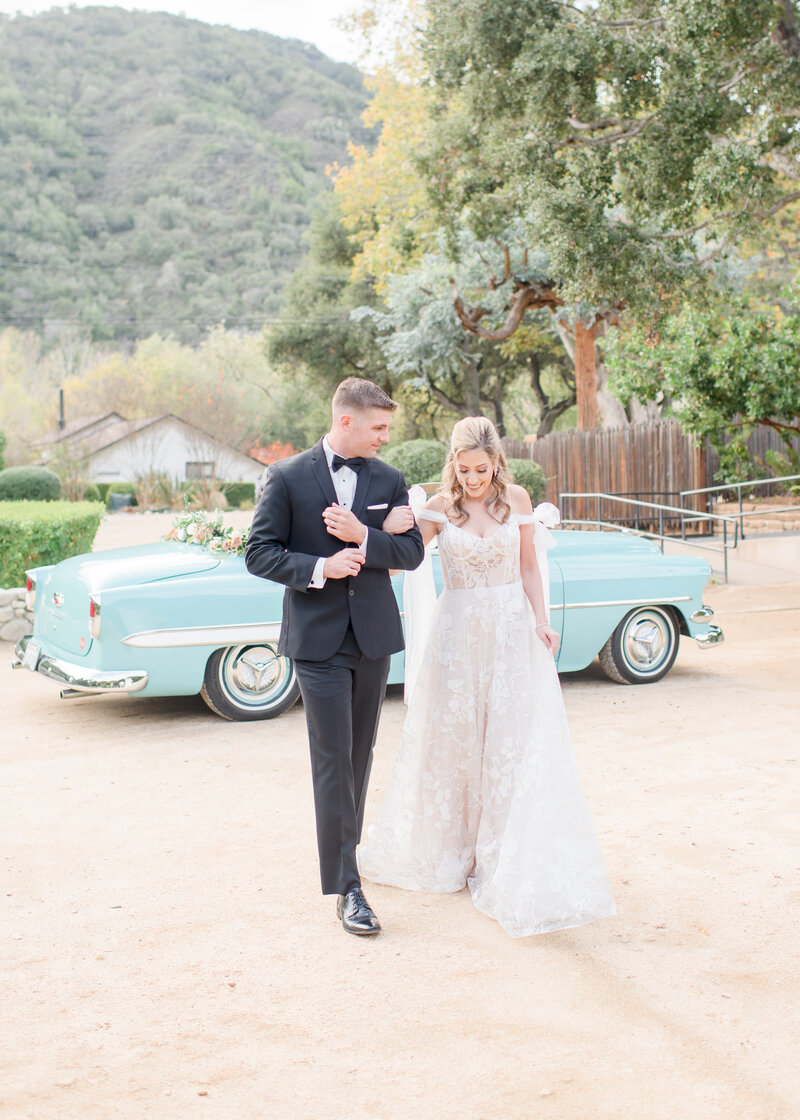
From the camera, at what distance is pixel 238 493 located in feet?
179

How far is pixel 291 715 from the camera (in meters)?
7.30

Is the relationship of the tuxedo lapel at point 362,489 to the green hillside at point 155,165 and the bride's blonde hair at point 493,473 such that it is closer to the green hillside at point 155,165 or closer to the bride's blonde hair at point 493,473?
the bride's blonde hair at point 493,473

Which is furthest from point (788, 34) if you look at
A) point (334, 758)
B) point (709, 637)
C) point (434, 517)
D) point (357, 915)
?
point (357, 915)

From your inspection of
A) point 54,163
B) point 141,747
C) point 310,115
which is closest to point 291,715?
point 141,747

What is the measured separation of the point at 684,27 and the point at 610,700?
712 cm

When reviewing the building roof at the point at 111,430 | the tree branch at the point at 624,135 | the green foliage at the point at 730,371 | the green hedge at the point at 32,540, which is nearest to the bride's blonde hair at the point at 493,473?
the green hedge at the point at 32,540

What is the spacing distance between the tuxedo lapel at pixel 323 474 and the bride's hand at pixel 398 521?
0.71 ft

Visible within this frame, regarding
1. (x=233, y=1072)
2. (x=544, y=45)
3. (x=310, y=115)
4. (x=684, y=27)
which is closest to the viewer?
(x=233, y=1072)

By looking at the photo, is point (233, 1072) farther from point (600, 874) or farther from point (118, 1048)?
point (600, 874)

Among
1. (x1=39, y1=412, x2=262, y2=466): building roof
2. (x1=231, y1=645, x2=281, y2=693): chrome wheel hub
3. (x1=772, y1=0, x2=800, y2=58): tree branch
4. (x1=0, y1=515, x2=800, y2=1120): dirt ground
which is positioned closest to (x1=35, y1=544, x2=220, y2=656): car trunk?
(x1=231, y1=645, x2=281, y2=693): chrome wheel hub

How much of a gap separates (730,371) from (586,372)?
8312mm

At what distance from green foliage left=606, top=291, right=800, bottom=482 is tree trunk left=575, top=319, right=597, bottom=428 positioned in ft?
18.2

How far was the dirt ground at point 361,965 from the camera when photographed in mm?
2834

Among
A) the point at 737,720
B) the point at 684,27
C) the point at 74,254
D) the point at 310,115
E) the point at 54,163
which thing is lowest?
the point at 737,720
